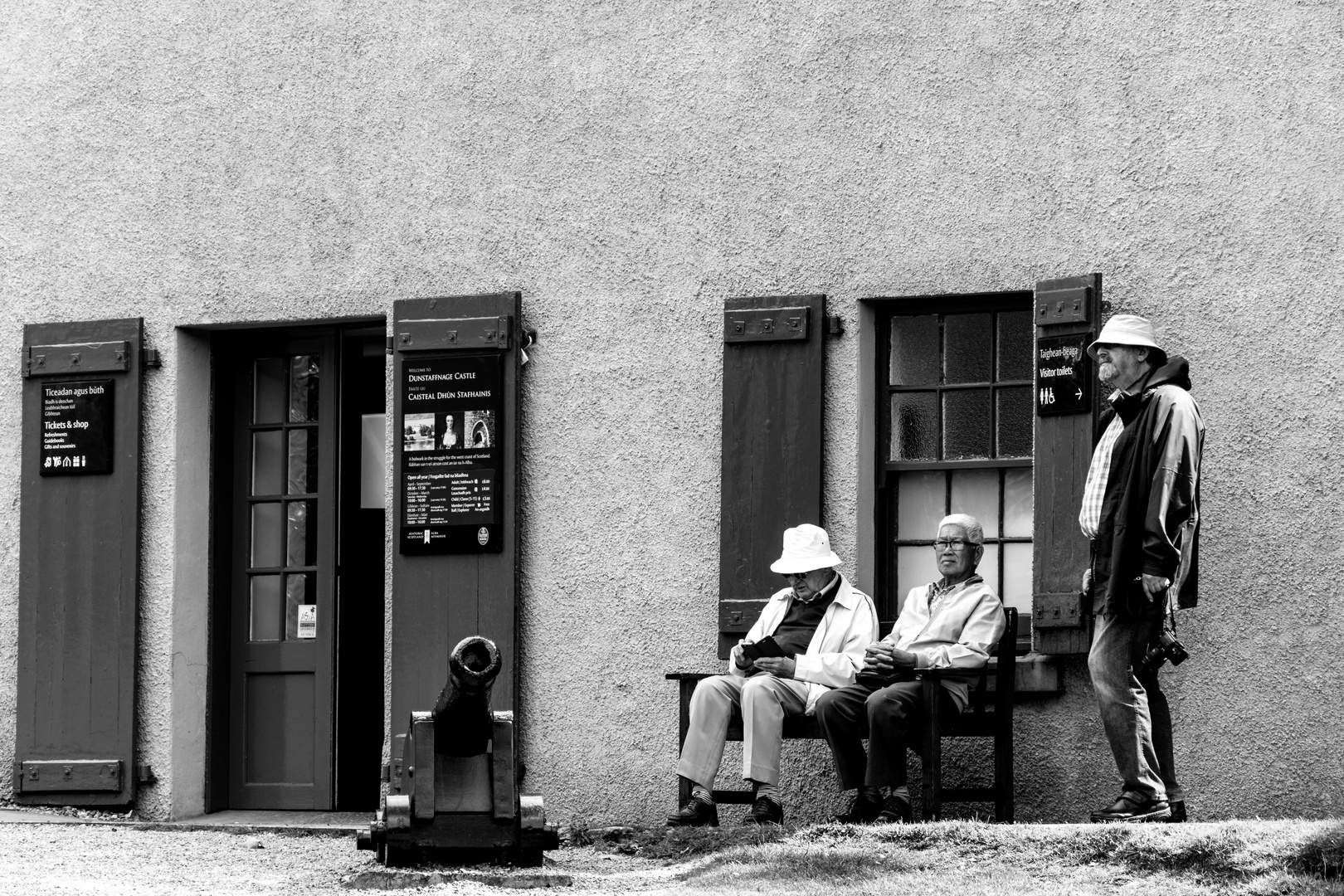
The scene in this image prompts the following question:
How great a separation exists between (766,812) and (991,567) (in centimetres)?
159

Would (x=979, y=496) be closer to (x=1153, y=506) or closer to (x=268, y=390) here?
(x=1153, y=506)

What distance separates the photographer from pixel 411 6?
34.1 ft

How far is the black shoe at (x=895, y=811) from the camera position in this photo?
332 inches

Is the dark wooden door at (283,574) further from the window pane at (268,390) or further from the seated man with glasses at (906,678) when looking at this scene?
the seated man with glasses at (906,678)

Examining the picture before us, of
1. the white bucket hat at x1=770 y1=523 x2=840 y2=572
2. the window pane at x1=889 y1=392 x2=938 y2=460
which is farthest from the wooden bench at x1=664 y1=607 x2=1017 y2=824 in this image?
the window pane at x1=889 y1=392 x2=938 y2=460

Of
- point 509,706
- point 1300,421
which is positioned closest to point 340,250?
point 509,706

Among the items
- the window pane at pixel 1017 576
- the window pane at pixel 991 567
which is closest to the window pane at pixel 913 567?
the window pane at pixel 991 567

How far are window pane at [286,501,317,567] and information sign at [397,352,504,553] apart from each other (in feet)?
2.83

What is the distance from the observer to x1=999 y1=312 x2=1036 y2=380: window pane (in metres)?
9.45

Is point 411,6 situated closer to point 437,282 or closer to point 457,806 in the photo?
point 437,282

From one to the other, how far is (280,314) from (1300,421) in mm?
4753

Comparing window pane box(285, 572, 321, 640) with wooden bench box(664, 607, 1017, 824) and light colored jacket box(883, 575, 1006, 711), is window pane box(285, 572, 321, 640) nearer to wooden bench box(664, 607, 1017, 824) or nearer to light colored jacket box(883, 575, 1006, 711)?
wooden bench box(664, 607, 1017, 824)

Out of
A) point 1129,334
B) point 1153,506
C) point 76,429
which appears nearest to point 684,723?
point 1153,506

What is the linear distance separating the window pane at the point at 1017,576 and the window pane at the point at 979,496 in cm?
11
